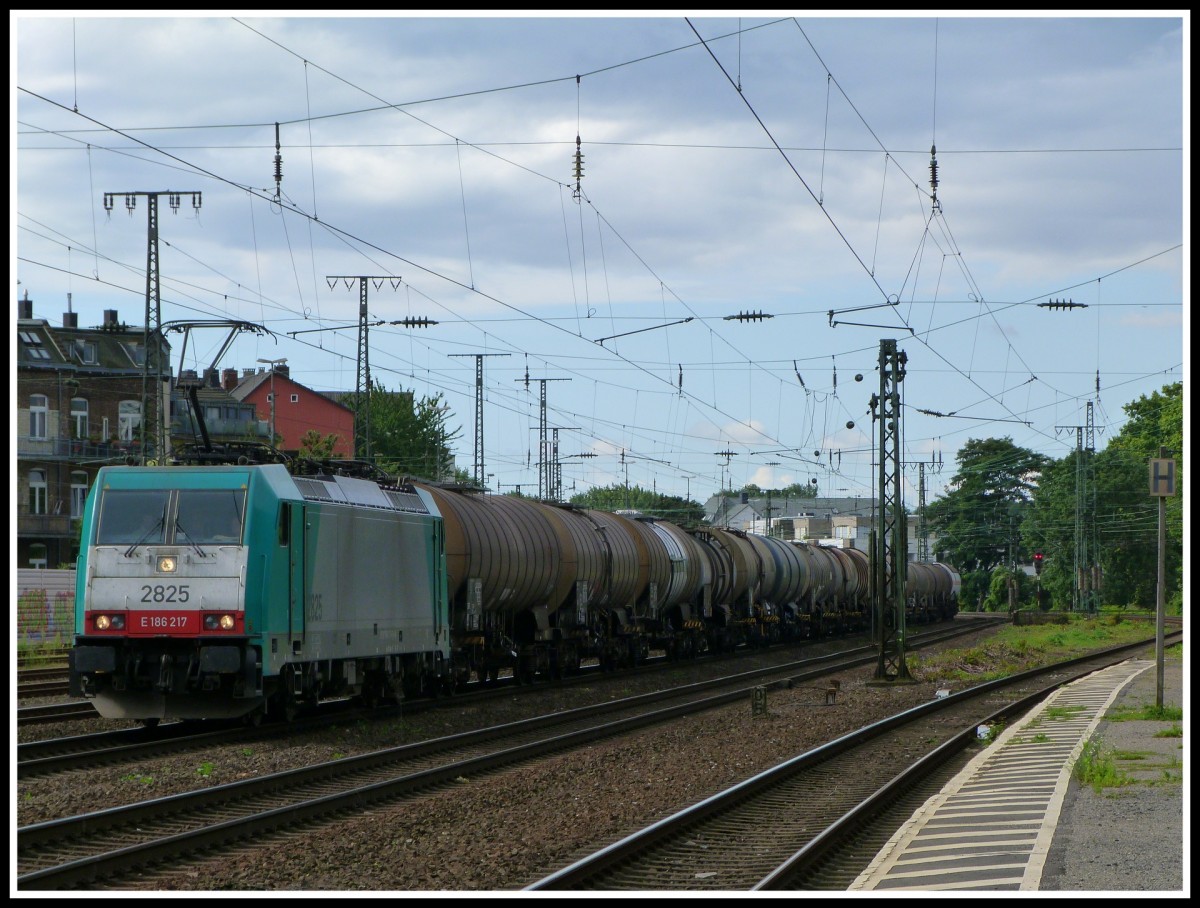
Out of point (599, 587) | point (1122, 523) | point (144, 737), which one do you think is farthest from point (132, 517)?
point (1122, 523)

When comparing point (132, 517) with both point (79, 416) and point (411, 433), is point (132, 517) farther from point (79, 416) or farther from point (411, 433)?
point (411, 433)

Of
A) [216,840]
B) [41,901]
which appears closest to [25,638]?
[216,840]

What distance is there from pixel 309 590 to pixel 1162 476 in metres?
11.3

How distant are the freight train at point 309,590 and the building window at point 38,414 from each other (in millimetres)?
37373

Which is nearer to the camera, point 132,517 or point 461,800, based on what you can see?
point 461,800

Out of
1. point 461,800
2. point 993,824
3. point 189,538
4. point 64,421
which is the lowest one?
point 461,800

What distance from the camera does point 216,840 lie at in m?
11.0

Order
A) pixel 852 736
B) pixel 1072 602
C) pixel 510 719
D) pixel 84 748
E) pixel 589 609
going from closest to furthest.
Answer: pixel 84 748, pixel 852 736, pixel 510 719, pixel 589 609, pixel 1072 602

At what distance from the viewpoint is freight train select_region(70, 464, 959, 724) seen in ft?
55.0

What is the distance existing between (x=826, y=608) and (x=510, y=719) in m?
36.9

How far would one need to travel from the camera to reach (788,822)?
12.7 meters

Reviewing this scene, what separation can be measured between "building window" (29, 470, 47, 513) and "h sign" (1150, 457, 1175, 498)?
50.0m

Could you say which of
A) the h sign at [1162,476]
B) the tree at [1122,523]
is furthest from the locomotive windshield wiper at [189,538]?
the tree at [1122,523]

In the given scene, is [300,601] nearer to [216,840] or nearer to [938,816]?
[216,840]
